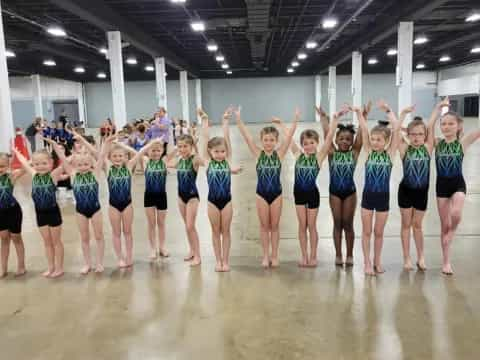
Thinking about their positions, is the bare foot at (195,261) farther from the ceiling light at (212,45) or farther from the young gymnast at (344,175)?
the ceiling light at (212,45)

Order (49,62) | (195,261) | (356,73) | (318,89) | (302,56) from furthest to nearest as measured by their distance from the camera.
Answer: (318,89)
(302,56)
(49,62)
(356,73)
(195,261)

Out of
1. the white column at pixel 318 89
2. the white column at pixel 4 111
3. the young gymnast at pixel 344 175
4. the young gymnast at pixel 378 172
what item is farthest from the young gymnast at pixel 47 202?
the white column at pixel 318 89

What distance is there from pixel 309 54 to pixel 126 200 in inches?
1149

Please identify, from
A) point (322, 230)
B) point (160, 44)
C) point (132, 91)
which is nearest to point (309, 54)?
point (160, 44)

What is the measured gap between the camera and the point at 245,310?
4.07 metres

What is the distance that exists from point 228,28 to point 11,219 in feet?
61.8

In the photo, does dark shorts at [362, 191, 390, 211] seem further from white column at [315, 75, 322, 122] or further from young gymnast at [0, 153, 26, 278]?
white column at [315, 75, 322, 122]

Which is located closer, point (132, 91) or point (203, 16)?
point (203, 16)

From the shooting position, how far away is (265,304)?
422cm

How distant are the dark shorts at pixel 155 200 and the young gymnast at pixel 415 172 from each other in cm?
288

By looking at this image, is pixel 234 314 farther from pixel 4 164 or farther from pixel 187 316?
pixel 4 164

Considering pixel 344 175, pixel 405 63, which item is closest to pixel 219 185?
pixel 344 175

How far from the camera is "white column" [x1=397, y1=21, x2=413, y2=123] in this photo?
17125 mm

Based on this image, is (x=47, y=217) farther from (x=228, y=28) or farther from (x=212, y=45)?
(x=212, y=45)
